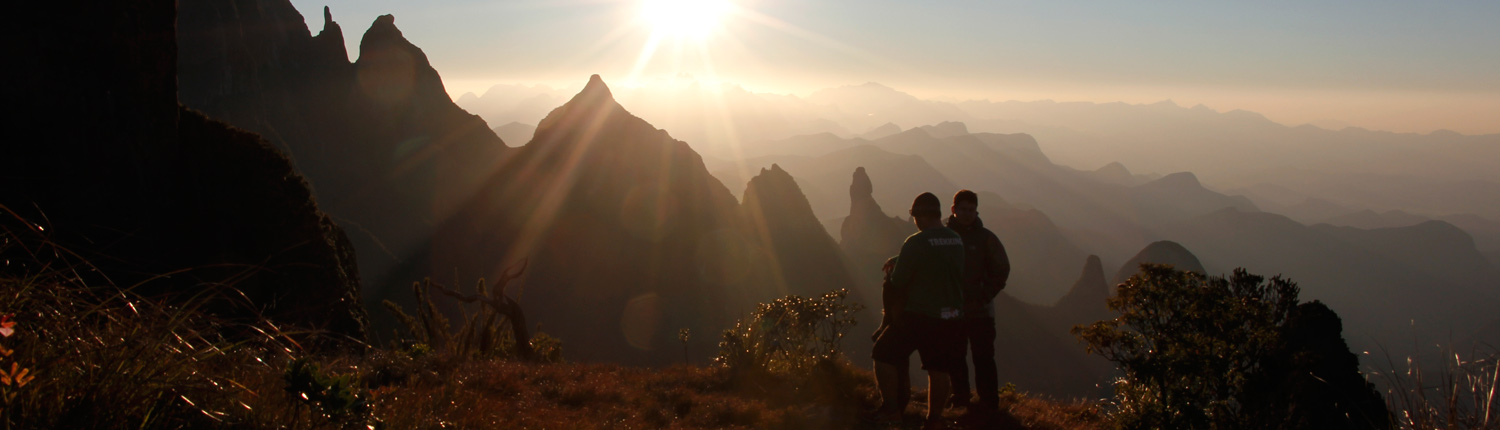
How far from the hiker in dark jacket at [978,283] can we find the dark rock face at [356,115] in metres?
57.0

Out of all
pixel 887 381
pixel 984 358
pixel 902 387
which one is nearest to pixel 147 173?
pixel 887 381

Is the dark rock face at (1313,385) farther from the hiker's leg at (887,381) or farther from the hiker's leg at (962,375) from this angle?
the hiker's leg at (887,381)

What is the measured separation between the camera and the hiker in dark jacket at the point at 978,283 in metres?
6.07

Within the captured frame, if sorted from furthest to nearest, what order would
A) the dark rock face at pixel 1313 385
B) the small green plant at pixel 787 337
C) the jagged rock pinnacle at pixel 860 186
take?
1. the jagged rock pinnacle at pixel 860 186
2. the small green plant at pixel 787 337
3. the dark rock face at pixel 1313 385

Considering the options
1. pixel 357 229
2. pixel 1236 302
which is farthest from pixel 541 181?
pixel 1236 302

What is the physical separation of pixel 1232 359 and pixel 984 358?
180 centimetres

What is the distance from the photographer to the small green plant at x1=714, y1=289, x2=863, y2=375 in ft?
26.1

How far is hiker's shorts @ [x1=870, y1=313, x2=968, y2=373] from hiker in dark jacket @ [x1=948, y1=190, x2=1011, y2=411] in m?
0.47

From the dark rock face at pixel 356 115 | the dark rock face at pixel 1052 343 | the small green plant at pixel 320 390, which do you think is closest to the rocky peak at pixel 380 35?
the dark rock face at pixel 356 115

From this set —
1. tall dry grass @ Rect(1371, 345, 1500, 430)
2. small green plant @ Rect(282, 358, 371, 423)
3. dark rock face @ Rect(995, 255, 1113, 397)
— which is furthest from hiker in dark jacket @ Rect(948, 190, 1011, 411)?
dark rock face @ Rect(995, 255, 1113, 397)

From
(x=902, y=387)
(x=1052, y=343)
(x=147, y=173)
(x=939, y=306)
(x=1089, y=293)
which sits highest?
(x=147, y=173)

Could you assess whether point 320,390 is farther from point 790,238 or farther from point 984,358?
point 790,238

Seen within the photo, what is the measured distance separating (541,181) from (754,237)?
25.2m

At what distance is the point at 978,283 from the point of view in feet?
20.0
